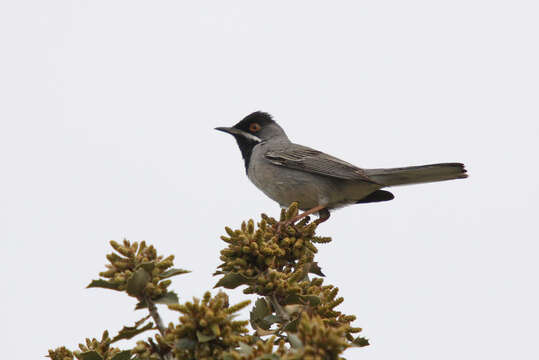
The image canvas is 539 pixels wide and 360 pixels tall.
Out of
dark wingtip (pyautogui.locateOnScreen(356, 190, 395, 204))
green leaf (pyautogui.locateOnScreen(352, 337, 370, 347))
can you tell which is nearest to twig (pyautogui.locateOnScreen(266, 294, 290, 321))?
green leaf (pyautogui.locateOnScreen(352, 337, 370, 347))

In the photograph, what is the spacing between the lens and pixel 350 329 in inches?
126

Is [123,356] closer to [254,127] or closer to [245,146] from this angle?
[245,146]

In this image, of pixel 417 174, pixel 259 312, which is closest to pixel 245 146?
pixel 417 174

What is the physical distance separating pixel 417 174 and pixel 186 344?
15.4 feet

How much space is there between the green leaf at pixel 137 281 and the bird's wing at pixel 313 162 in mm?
4613

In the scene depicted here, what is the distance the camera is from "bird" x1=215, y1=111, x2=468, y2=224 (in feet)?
22.8

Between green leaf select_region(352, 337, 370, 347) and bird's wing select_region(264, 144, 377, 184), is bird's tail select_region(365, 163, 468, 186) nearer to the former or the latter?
bird's wing select_region(264, 144, 377, 184)

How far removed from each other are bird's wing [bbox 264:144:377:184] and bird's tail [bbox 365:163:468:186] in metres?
0.12

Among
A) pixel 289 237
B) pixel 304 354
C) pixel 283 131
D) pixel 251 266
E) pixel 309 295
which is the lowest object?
pixel 304 354

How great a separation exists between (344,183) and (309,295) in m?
4.13

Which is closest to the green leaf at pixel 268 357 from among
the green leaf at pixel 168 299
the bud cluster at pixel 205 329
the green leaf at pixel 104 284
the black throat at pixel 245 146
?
the bud cluster at pixel 205 329

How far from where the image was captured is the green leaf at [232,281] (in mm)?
3211

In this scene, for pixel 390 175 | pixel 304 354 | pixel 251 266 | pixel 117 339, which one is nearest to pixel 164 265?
pixel 117 339

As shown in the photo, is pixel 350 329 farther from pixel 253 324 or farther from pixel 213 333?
pixel 213 333
